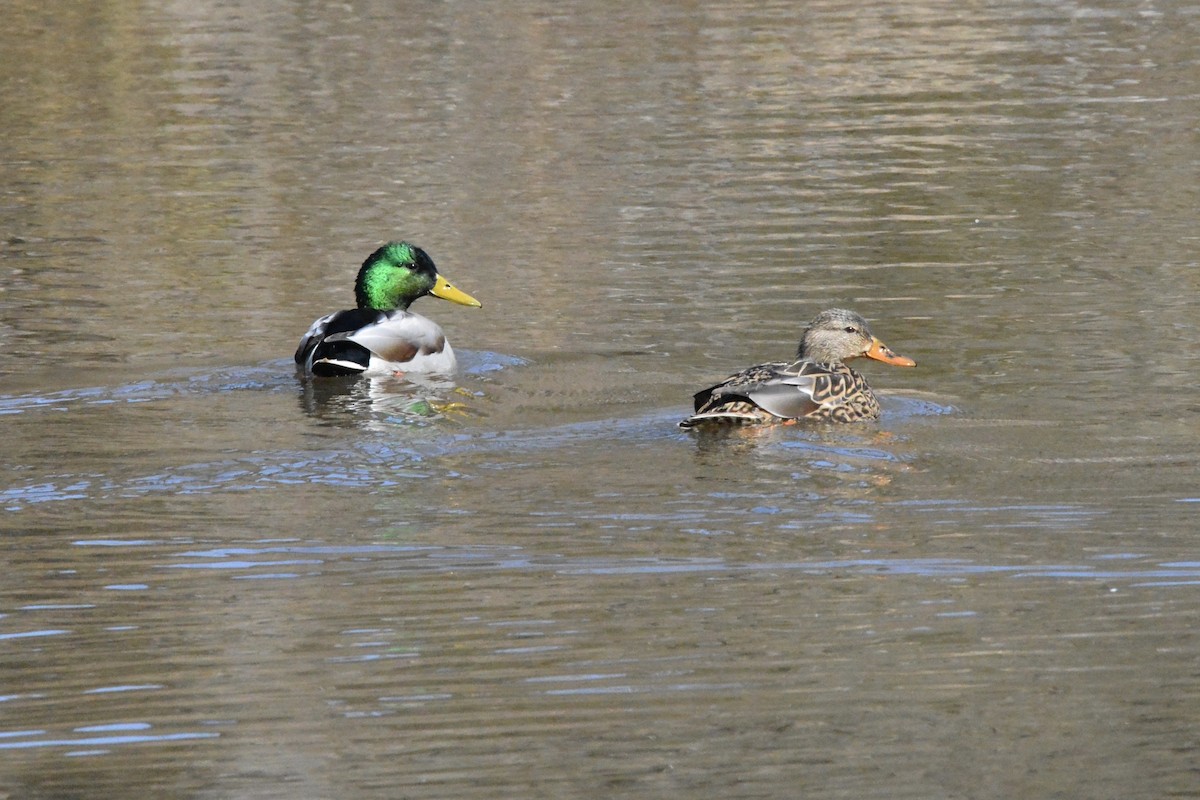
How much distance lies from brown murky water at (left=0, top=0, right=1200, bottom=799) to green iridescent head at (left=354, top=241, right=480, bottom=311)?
43 cm

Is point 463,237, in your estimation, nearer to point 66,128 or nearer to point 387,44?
point 66,128

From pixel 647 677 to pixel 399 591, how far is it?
1427 mm

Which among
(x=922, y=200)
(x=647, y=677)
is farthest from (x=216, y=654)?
(x=922, y=200)

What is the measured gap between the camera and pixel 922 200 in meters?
18.0

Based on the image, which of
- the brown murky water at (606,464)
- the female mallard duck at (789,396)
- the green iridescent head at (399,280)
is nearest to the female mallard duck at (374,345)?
the brown murky water at (606,464)

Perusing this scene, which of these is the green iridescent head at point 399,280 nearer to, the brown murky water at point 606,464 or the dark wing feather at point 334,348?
the brown murky water at point 606,464

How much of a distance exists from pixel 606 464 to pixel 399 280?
4.51 meters

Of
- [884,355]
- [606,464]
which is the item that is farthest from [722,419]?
[884,355]

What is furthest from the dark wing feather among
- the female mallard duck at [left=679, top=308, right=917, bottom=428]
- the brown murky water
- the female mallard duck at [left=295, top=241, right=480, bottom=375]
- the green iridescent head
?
the female mallard duck at [left=679, top=308, right=917, bottom=428]

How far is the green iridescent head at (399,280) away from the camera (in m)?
13.9

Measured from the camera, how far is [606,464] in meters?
9.80

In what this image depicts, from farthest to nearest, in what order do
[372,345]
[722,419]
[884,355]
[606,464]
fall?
[372,345], [884,355], [722,419], [606,464]

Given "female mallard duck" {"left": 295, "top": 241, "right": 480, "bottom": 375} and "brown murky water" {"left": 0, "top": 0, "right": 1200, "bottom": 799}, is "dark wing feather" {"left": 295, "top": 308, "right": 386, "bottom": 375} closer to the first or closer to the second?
"female mallard duck" {"left": 295, "top": 241, "right": 480, "bottom": 375}

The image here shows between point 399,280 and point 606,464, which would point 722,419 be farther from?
point 399,280
